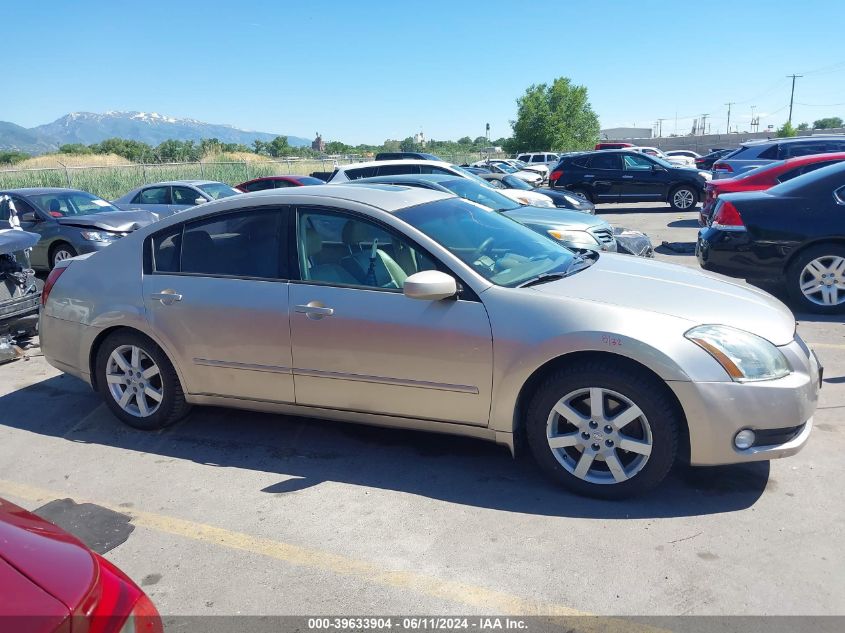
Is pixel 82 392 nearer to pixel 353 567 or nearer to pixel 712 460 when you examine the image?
pixel 353 567

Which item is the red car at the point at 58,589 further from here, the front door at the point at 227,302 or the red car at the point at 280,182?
the red car at the point at 280,182

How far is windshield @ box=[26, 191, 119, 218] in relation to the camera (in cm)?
1111

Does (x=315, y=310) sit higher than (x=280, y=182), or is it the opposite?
(x=280, y=182)

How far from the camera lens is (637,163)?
18562mm

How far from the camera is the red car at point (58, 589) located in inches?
63.0

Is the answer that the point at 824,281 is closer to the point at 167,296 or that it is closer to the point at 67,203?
the point at 167,296

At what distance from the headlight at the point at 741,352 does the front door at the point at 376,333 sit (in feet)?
3.50

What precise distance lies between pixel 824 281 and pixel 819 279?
6 cm

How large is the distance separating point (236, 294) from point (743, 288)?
3067 mm

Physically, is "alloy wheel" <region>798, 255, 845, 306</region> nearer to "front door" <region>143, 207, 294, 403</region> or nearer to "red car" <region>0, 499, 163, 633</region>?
"front door" <region>143, 207, 294, 403</region>

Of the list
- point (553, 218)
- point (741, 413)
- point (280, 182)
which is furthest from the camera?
point (280, 182)

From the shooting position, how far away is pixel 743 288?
4.10 m

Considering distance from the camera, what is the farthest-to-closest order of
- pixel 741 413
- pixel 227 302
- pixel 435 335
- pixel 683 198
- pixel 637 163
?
pixel 637 163, pixel 683 198, pixel 227 302, pixel 435 335, pixel 741 413

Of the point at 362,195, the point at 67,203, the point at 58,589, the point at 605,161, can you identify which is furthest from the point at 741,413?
the point at 605,161
